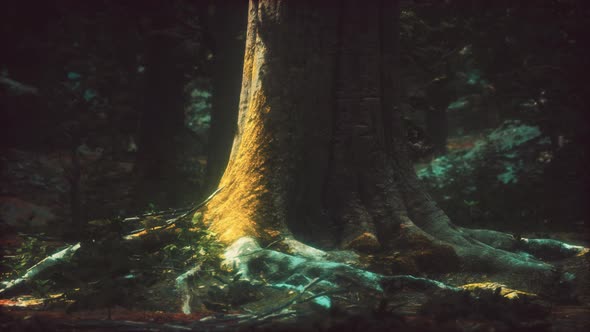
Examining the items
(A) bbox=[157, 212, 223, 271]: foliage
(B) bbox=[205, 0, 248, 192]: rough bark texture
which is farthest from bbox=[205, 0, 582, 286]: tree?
(B) bbox=[205, 0, 248, 192]: rough bark texture

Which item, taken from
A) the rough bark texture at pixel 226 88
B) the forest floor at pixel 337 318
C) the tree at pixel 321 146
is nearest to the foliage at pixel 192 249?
the tree at pixel 321 146

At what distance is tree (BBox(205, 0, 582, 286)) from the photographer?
7320 millimetres

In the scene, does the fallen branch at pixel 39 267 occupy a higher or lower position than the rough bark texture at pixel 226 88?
lower

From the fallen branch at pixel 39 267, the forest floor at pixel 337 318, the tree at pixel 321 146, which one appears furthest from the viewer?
the tree at pixel 321 146

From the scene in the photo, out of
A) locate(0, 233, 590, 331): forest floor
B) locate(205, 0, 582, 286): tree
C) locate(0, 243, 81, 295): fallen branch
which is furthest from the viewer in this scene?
locate(205, 0, 582, 286): tree

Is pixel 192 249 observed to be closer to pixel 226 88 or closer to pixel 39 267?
pixel 39 267

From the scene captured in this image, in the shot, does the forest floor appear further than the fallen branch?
No

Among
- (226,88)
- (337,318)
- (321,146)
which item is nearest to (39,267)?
(321,146)

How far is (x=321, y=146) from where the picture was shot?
24.8ft

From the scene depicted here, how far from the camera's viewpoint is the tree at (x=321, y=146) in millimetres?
7320

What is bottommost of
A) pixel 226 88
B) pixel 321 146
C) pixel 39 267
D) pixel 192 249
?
pixel 39 267

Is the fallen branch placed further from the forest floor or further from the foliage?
the foliage

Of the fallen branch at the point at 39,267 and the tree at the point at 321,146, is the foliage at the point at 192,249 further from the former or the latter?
the fallen branch at the point at 39,267

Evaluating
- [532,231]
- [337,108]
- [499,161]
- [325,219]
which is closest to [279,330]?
[325,219]
